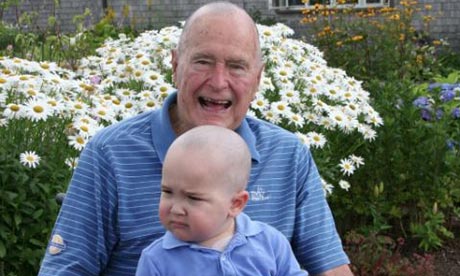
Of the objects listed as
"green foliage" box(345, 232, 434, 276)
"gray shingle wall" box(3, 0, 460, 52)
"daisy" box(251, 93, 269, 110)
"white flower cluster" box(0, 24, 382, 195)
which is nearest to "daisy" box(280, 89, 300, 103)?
"white flower cluster" box(0, 24, 382, 195)

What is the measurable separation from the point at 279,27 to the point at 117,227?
3790mm

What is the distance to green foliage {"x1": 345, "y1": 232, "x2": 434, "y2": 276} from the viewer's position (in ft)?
14.7

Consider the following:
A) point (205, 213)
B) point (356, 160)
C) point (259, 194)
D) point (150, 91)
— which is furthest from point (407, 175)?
point (205, 213)

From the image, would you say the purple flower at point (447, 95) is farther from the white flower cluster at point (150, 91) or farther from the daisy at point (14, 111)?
the daisy at point (14, 111)

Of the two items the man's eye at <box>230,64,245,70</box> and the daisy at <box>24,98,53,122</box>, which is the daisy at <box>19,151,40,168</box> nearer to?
the daisy at <box>24,98,53,122</box>

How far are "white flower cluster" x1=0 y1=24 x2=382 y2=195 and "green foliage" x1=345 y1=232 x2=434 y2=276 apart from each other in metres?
0.44

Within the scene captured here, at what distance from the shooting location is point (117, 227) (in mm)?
2340

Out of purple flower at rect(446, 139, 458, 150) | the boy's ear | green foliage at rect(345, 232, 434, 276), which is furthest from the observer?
purple flower at rect(446, 139, 458, 150)

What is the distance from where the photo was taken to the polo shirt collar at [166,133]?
7.80ft

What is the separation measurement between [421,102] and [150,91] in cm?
220

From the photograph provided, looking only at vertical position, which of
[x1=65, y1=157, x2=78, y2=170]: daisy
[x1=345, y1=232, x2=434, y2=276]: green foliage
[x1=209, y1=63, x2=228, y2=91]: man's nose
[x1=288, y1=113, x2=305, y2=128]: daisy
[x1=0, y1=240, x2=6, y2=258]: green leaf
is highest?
[x1=209, y1=63, x2=228, y2=91]: man's nose

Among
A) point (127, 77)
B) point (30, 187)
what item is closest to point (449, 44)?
point (127, 77)

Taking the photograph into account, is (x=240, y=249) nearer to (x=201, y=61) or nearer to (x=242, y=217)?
(x=242, y=217)

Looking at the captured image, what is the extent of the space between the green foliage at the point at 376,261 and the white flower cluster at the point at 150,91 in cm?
44
